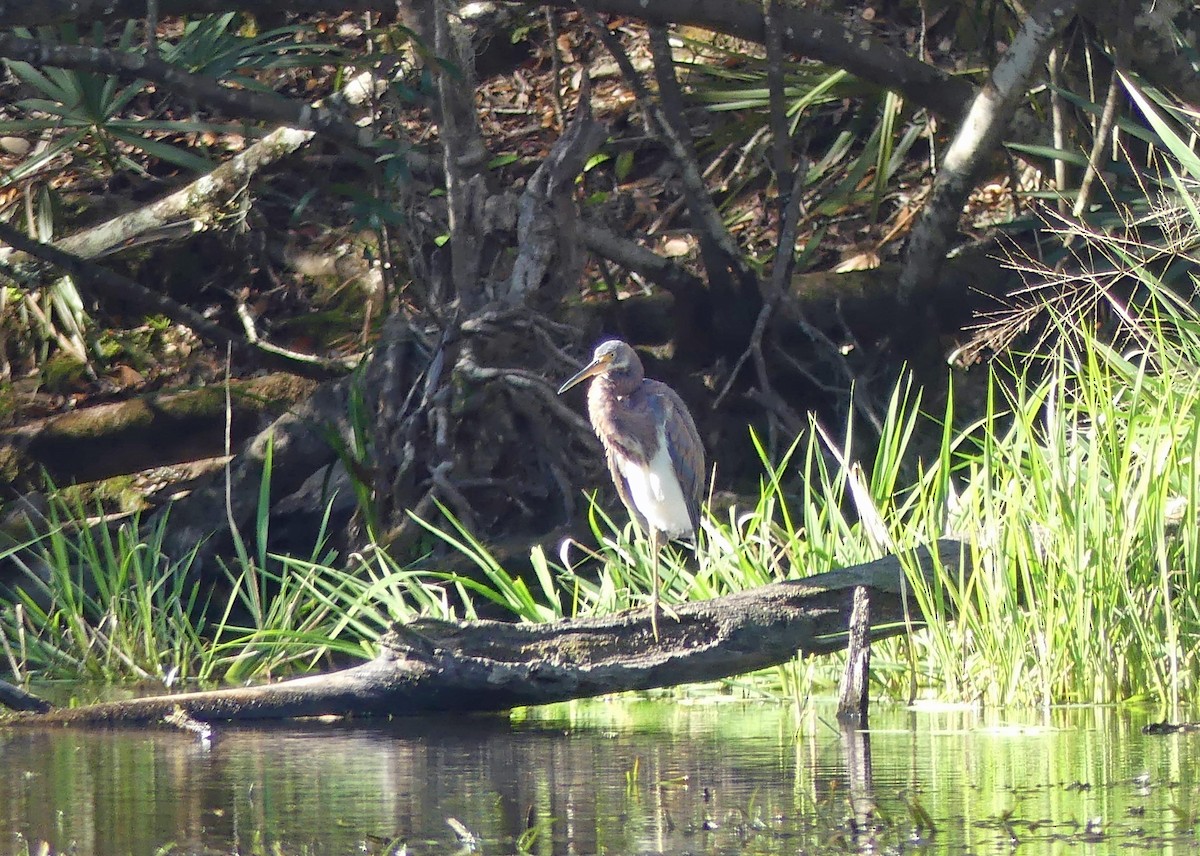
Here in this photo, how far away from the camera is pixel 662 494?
513cm

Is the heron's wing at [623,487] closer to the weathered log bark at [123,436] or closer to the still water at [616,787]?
the still water at [616,787]

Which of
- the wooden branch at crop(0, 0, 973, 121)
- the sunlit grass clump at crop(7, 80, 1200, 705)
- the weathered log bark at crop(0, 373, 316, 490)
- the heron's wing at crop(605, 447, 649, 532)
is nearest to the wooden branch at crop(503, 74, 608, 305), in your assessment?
the wooden branch at crop(0, 0, 973, 121)

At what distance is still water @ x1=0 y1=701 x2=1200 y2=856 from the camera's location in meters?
2.50

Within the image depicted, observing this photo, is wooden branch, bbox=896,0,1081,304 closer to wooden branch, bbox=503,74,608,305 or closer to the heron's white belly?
wooden branch, bbox=503,74,608,305

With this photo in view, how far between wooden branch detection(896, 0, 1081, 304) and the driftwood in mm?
2858

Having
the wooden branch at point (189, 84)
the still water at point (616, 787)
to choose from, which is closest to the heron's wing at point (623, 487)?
the still water at point (616, 787)

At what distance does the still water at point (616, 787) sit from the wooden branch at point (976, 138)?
290cm

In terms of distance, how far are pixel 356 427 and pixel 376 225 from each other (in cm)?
77

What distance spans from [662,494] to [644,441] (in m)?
0.22

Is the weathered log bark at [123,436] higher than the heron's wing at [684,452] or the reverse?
higher

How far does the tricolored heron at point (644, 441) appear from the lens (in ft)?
17.0

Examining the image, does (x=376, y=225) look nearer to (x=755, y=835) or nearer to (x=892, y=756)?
(x=892, y=756)

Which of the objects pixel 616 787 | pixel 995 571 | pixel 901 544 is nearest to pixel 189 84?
pixel 901 544

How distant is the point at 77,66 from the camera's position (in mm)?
5461
